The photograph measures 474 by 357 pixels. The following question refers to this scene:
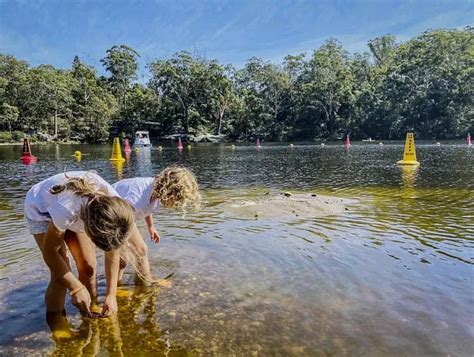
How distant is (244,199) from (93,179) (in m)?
9.07

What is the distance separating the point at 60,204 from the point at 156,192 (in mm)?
1274

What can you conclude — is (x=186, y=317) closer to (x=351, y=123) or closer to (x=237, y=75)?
(x=351, y=123)

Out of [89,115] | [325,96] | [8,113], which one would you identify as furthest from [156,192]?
[89,115]

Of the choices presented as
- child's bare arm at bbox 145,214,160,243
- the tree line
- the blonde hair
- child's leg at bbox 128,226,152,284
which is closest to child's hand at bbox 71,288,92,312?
child's leg at bbox 128,226,152,284

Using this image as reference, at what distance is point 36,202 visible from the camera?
13.0 feet

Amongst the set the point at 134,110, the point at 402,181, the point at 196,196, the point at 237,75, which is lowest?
the point at 402,181

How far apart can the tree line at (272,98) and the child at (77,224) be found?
7191 cm

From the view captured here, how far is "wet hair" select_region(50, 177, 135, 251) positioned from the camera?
3.43 metres

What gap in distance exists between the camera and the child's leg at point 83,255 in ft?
14.1

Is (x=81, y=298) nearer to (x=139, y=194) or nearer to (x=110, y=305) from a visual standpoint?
(x=110, y=305)

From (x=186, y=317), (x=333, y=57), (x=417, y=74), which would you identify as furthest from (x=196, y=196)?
(x=333, y=57)

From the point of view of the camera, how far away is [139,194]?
4945 mm

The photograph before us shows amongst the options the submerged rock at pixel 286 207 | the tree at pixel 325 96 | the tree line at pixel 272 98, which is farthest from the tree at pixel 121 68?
the submerged rock at pixel 286 207

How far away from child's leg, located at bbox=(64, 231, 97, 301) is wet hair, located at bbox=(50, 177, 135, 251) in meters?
0.81
